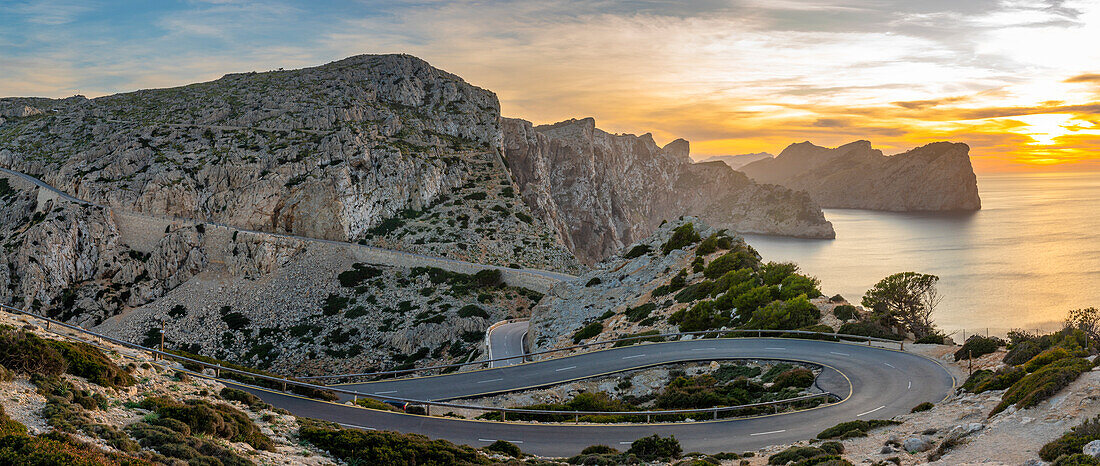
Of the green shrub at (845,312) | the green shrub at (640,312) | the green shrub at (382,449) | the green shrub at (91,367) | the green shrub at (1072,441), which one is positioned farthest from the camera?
the green shrub at (640,312)

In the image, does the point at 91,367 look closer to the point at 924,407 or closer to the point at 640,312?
the point at 924,407

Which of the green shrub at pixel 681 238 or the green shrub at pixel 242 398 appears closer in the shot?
the green shrub at pixel 242 398

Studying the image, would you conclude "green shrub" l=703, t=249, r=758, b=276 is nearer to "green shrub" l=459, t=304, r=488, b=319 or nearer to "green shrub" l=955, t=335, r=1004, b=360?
"green shrub" l=955, t=335, r=1004, b=360

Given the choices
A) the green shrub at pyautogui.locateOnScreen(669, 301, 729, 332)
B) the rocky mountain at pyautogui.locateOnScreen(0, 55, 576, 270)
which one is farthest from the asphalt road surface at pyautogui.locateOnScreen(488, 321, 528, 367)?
the rocky mountain at pyautogui.locateOnScreen(0, 55, 576, 270)

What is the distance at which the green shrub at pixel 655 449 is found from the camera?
18609mm

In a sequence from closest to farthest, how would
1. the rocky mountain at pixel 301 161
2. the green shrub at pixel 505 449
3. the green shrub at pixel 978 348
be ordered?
the green shrub at pixel 505 449 < the green shrub at pixel 978 348 < the rocky mountain at pixel 301 161

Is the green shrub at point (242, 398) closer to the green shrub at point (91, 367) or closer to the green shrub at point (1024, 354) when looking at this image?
the green shrub at point (91, 367)

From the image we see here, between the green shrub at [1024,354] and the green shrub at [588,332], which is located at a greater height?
the green shrub at [1024,354]

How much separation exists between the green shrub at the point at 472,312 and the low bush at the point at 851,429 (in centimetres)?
4557

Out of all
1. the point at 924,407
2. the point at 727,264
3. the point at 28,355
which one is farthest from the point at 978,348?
the point at 28,355

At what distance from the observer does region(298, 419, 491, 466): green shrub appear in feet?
50.7

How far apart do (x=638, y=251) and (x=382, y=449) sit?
45.7 metres

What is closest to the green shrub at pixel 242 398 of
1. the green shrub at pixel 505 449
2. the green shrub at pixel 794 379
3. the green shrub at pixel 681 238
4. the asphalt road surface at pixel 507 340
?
the green shrub at pixel 505 449

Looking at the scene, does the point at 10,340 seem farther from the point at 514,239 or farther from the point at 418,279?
the point at 514,239
